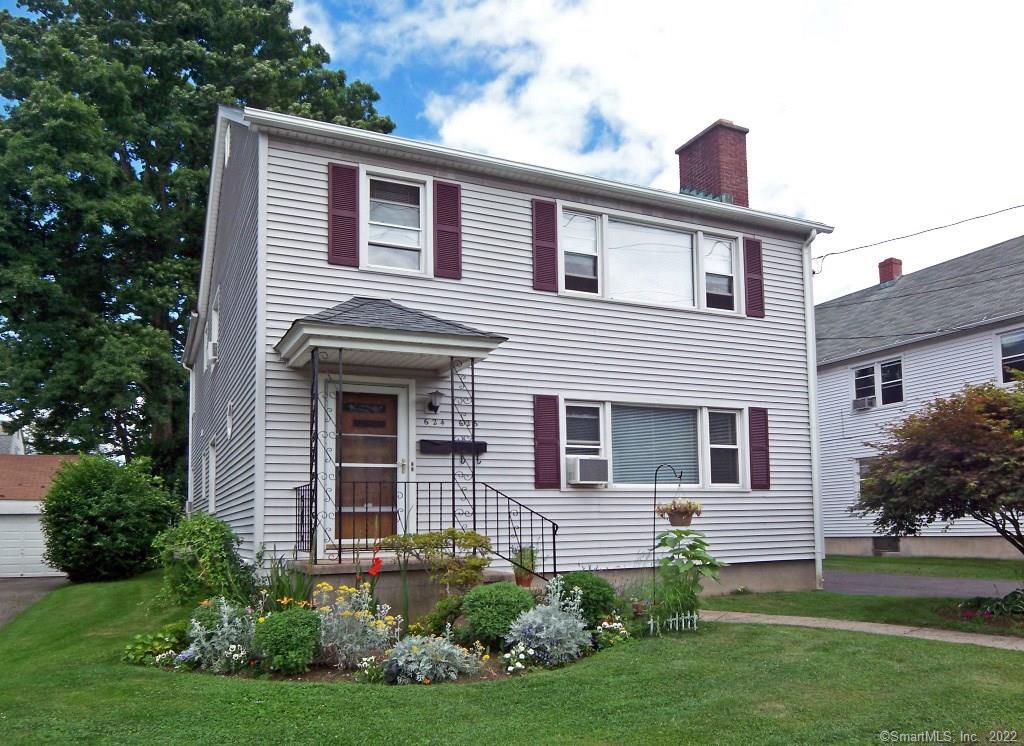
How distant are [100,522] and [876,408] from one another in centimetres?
1968

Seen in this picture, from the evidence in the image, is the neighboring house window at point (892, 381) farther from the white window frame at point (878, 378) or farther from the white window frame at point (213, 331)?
the white window frame at point (213, 331)

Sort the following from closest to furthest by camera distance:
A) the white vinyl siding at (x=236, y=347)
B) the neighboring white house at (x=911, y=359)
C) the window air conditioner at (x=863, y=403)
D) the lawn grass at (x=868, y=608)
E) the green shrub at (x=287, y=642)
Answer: the green shrub at (x=287, y=642), the lawn grass at (x=868, y=608), the white vinyl siding at (x=236, y=347), the neighboring white house at (x=911, y=359), the window air conditioner at (x=863, y=403)

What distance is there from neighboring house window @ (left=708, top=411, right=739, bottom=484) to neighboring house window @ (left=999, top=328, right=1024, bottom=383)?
1114cm

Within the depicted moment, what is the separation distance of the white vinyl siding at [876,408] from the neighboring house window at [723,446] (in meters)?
9.07

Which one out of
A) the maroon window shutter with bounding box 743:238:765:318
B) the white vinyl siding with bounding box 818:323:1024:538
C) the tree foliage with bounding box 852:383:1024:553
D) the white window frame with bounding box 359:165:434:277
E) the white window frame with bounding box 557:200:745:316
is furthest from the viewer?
the white vinyl siding with bounding box 818:323:1024:538

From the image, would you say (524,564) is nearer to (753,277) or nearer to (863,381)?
(753,277)

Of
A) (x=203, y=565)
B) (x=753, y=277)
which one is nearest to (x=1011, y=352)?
(x=753, y=277)

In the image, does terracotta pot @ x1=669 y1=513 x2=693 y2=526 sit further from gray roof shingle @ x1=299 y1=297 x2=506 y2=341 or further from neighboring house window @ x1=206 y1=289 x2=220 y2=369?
neighboring house window @ x1=206 y1=289 x2=220 y2=369

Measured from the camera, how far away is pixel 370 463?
35.3ft

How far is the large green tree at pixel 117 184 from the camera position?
20297 mm

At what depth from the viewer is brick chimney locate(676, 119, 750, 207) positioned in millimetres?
14945

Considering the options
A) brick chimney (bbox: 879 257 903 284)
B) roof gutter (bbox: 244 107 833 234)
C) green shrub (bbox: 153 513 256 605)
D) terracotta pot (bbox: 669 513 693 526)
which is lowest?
green shrub (bbox: 153 513 256 605)

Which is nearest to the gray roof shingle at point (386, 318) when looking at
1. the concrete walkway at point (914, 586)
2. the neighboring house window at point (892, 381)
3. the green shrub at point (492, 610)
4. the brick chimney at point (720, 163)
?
the green shrub at point (492, 610)

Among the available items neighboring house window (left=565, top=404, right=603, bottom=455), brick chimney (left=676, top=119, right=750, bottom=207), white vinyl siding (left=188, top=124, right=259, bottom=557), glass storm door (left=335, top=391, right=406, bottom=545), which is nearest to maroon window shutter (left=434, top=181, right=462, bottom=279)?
glass storm door (left=335, top=391, right=406, bottom=545)
